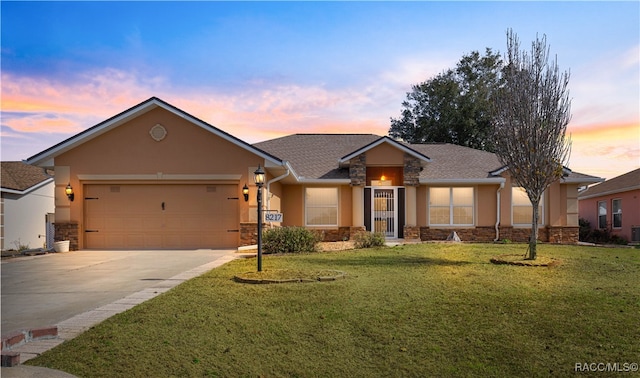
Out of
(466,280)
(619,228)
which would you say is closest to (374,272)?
(466,280)

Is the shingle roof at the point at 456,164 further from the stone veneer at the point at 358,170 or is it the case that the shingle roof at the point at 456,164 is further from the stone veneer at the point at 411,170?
the stone veneer at the point at 358,170

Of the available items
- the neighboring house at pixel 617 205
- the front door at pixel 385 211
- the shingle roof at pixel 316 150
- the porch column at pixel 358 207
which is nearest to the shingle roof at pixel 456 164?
the front door at pixel 385 211

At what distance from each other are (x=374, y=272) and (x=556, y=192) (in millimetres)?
13758

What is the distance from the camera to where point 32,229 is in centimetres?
2534

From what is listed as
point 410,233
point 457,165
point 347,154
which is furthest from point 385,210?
point 457,165

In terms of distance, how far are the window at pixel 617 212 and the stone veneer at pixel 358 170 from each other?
1463 cm

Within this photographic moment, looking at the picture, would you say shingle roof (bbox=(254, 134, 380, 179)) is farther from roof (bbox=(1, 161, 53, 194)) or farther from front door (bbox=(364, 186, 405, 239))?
roof (bbox=(1, 161, 53, 194))

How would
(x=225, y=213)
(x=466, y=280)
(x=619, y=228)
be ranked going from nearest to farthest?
(x=466, y=280) < (x=225, y=213) < (x=619, y=228)

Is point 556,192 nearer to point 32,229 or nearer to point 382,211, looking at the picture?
point 382,211

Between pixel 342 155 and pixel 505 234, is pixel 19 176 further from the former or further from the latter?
pixel 505 234

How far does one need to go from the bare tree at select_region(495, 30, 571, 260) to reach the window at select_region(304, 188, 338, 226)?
9.89 m

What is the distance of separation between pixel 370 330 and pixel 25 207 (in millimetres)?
24672

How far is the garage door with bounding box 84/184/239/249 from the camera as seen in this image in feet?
55.8

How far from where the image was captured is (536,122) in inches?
447
